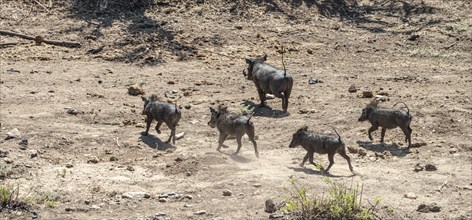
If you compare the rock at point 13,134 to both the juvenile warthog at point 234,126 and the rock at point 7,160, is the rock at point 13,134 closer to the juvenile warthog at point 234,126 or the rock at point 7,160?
the rock at point 7,160

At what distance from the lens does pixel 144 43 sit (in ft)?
63.8

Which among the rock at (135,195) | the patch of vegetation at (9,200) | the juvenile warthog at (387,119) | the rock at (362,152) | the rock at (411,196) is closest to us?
the patch of vegetation at (9,200)

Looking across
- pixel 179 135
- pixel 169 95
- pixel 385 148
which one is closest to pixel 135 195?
pixel 179 135

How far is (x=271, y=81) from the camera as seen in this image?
15805mm

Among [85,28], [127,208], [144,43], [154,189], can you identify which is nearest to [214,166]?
[154,189]

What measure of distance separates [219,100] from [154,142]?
2790mm

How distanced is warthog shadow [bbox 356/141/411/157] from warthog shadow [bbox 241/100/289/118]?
205 centimetres

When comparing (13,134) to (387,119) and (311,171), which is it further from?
(387,119)

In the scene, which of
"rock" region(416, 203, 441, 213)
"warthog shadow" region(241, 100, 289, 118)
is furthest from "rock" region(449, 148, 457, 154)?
"warthog shadow" region(241, 100, 289, 118)

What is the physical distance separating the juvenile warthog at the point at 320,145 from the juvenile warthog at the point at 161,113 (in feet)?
6.99

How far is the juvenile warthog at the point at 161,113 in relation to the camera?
44.7ft

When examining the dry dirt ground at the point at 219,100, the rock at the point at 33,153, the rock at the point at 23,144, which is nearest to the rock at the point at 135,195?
the dry dirt ground at the point at 219,100

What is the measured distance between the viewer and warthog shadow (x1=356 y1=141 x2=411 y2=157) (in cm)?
1330

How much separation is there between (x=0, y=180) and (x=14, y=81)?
5.86 meters
